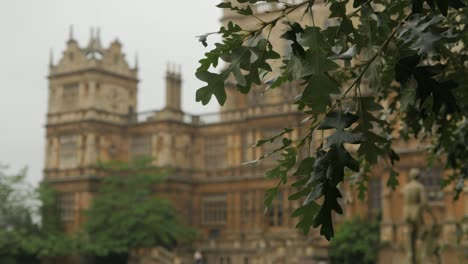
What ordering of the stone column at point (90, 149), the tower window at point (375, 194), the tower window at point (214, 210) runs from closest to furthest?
the tower window at point (375, 194) → the tower window at point (214, 210) → the stone column at point (90, 149)

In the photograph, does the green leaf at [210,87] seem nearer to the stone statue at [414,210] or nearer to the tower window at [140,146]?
the stone statue at [414,210]

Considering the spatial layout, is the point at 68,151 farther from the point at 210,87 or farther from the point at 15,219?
the point at 210,87

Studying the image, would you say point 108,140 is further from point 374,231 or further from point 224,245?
point 374,231

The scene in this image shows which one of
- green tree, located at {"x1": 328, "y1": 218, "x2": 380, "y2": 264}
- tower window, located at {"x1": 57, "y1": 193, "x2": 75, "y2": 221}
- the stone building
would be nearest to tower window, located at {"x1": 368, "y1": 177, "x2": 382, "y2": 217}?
green tree, located at {"x1": 328, "y1": 218, "x2": 380, "y2": 264}

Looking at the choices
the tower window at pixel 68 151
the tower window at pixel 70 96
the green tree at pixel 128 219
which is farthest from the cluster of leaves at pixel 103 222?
the tower window at pixel 70 96

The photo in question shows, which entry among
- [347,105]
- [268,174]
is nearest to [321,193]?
[347,105]

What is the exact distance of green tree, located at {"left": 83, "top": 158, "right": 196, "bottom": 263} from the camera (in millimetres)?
33781

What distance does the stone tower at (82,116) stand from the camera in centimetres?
3759

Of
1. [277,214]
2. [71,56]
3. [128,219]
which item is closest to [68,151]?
[71,56]

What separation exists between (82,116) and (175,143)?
4774 millimetres

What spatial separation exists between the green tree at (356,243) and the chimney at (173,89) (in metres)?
11.7

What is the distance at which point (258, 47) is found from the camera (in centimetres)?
341

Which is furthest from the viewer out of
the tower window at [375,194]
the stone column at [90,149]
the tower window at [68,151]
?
the tower window at [68,151]

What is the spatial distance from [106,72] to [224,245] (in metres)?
10.7
